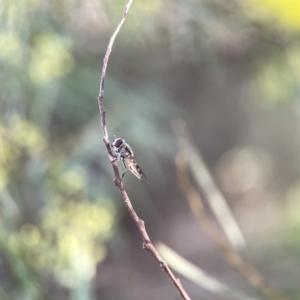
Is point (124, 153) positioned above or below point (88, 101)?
below

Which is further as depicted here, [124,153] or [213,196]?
[213,196]

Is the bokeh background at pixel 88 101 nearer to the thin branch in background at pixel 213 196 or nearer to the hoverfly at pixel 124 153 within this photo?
the thin branch in background at pixel 213 196

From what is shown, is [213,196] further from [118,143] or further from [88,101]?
[88,101]

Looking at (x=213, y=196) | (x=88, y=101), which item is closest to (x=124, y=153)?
(x=213, y=196)

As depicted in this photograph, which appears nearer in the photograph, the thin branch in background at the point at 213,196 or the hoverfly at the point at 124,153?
the hoverfly at the point at 124,153

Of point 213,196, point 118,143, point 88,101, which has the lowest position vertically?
point 118,143

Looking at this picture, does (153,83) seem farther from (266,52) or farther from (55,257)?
(55,257)

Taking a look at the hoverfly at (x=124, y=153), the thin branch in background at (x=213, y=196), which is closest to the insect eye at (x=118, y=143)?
the hoverfly at (x=124, y=153)

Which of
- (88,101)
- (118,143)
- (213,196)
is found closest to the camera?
(118,143)

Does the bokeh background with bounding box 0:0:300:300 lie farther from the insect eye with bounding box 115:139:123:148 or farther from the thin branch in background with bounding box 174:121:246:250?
the insect eye with bounding box 115:139:123:148
